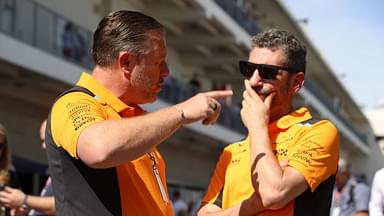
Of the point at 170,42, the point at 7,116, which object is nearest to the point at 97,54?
the point at 7,116

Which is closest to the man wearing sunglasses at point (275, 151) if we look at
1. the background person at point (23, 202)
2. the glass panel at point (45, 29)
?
the background person at point (23, 202)

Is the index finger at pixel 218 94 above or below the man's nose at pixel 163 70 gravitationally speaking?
below

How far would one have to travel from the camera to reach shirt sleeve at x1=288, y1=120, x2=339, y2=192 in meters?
3.01

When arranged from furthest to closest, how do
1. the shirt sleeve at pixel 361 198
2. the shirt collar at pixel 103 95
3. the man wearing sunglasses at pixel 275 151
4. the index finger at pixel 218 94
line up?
the shirt sleeve at pixel 361 198, the man wearing sunglasses at pixel 275 151, the shirt collar at pixel 103 95, the index finger at pixel 218 94

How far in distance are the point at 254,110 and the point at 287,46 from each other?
0.39m

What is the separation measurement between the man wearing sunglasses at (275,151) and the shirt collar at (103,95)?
0.57 m

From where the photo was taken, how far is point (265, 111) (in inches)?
122

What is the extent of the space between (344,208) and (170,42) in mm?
19198

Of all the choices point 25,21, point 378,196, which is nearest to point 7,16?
point 25,21

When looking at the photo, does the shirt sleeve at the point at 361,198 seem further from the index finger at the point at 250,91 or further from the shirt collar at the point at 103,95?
the shirt collar at the point at 103,95

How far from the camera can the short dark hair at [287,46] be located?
3.26 meters

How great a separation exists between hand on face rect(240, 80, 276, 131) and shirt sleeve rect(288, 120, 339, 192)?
190mm

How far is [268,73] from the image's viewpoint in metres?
3.22

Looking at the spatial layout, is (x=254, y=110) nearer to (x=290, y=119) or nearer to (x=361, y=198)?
(x=290, y=119)
